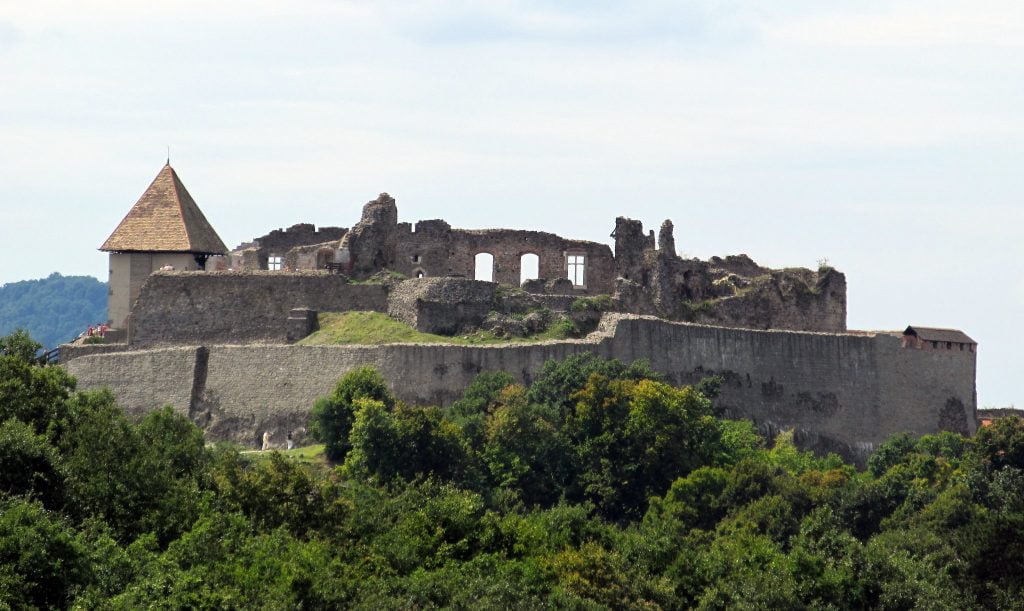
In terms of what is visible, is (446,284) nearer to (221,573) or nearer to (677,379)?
(677,379)

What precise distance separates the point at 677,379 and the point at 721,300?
5624 mm

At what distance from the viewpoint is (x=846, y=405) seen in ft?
233

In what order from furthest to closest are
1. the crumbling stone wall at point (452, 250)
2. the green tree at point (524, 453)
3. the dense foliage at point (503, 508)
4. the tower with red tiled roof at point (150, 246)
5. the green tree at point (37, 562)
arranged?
the tower with red tiled roof at point (150, 246), the crumbling stone wall at point (452, 250), the green tree at point (524, 453), the dense foliage at point (503, 508), the green tree at point (37, 562)

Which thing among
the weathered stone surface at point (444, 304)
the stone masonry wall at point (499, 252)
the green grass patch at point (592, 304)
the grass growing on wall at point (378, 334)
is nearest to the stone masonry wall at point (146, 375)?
the grass growing on wall at point (378, 334)

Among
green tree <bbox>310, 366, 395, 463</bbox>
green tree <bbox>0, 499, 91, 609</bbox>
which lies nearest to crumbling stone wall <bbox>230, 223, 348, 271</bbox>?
green tree <bbox>310, 366, 395, 463</bbox>

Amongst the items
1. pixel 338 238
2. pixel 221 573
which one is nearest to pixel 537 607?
pixel 221 573

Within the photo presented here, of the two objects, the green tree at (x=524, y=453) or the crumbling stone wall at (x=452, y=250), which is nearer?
the green tree at (x=524, y=453)

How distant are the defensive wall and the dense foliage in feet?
3.97

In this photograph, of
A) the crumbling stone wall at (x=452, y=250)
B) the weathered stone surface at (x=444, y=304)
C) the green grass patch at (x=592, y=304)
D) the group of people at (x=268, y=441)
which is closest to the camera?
the group of people at (x=268, y=441)

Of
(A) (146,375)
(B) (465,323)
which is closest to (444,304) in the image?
(B) (465,323)

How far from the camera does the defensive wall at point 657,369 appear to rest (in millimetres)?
62719

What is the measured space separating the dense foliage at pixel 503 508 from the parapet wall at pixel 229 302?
6646 mm

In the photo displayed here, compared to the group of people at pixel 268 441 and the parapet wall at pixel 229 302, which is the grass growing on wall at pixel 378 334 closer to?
the parapet wall at pixel 229 302

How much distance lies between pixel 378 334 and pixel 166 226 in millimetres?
9742
